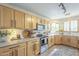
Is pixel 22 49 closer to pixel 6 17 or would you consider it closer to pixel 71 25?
pixel 6 17

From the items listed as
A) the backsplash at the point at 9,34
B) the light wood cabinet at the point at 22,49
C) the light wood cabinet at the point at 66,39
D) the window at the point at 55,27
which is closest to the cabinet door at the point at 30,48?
the light wood cabinet at the point at 22,49

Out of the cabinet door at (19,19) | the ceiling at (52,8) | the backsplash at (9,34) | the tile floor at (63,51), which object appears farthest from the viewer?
the cabinet door at (19,19)

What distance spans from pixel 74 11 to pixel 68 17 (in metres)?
0.20

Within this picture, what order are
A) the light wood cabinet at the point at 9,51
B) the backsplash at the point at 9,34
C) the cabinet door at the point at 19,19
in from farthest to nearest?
the cabinet door at the point at 19,19, the backsplash at the point at 9,34, the light wood cabinet at the point at 9,51

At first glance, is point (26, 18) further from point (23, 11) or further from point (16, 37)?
point (16, 37)

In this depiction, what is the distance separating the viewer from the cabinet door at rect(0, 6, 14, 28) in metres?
2.54

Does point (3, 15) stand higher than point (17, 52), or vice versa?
point (3, 15)

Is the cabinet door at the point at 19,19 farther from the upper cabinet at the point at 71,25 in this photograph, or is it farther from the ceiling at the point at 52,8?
the upper cabinet at the point at 71,25

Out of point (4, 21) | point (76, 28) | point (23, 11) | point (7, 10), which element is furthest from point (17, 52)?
point (76, 28)

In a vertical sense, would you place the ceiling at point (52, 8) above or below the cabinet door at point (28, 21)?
above

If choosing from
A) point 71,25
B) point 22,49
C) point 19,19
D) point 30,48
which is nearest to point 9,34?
point 19,19

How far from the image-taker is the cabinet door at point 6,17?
2.54m

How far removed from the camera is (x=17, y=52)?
264cm

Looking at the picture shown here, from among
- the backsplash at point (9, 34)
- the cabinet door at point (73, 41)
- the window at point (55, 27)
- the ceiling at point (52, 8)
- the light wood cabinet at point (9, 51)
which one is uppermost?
the ceiling at point (52, 8)
